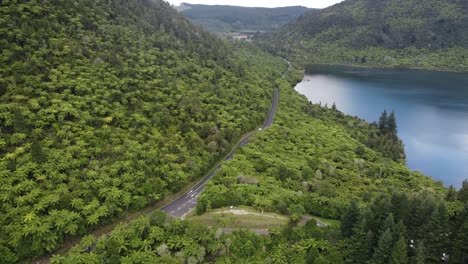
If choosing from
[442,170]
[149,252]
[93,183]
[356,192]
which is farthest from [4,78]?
[442,170]

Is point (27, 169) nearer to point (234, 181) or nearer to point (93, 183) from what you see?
point (93, 183)

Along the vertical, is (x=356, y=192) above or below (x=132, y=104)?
below

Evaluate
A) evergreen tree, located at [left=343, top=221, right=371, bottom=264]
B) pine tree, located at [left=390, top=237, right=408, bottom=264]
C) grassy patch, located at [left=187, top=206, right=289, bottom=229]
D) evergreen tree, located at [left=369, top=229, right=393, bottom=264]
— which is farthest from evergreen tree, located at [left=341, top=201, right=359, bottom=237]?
grassy patch, located at [left=187, top=206, right=289, bottom=229]

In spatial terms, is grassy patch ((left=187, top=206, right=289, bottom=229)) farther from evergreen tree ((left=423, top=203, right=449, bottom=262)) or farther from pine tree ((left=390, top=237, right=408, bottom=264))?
evergreen tree ((left=423, top=203, right=449, bottom=262))

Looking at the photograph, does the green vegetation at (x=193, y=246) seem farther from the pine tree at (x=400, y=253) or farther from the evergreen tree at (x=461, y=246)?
the evergreen tree at (x=461, y=246)

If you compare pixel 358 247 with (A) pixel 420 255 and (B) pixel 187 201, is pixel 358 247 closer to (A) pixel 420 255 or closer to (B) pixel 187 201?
(A) pixel 420 255

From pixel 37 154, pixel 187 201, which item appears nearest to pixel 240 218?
pixel 187 201
